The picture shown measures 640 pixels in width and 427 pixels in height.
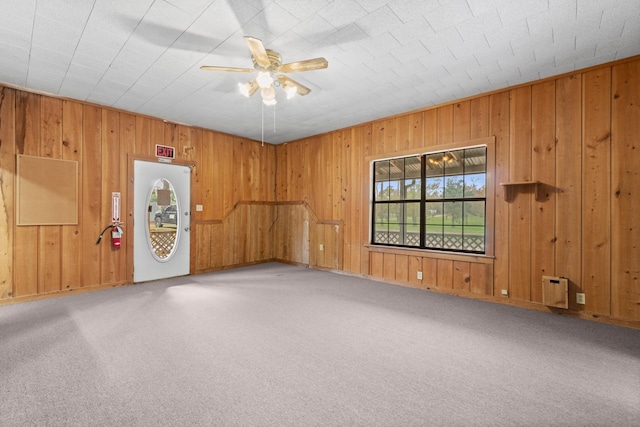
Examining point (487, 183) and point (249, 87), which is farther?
point (487, 183)

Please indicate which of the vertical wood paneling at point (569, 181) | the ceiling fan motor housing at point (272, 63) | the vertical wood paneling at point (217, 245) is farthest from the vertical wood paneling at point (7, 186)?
the vertical wood paneling at point (569, 181)

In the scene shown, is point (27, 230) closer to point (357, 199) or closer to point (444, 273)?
point (357, 199)

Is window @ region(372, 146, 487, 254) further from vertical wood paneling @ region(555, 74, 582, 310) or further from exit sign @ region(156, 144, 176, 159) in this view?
exit sign @ region(156, 144, 176, 159)

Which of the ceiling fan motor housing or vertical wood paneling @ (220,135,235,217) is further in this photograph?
vertical wood paneling @ (220,135,235,217)

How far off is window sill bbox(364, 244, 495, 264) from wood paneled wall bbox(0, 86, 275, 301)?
10.2ft

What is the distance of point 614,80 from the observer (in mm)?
3117

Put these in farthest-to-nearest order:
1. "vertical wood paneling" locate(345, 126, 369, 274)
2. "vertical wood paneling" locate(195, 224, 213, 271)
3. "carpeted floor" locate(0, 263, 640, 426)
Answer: "vertical wood paneling" locate(195, 224, 213, 271) → "vertical wood paneling" locate(345, 126, 369, 274) → "carpeted floor" locate(0, 263, 640, 426)

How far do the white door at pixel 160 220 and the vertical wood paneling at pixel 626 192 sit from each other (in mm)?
6151

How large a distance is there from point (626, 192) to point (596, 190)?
0.77ft

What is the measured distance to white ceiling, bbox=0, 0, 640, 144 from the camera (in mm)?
2266

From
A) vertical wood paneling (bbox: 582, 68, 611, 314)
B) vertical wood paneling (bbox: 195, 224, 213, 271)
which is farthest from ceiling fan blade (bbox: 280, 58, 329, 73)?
vertical wood paneling (bbox: 195, 224, 213, 271)

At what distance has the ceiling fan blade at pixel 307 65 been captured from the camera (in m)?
2.52

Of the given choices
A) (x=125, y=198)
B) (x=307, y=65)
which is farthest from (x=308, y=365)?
(x=125, y=198)

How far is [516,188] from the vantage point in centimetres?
371
